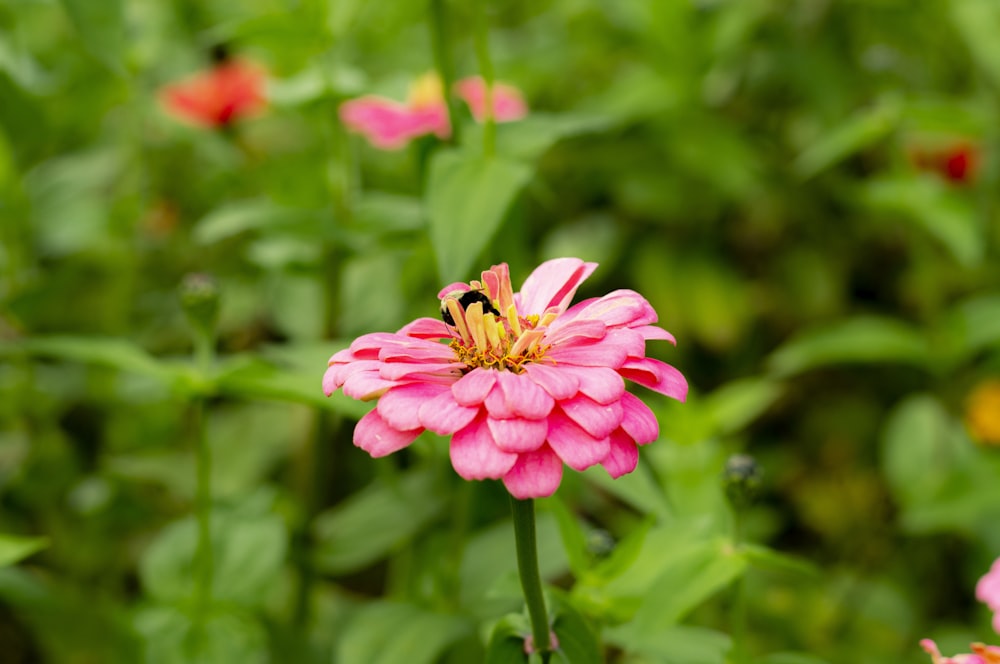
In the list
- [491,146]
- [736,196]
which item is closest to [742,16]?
[736,196]

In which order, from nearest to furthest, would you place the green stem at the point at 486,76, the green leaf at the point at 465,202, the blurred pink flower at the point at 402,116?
1. the green leaf at the point at 465,202
2. the green stem at the point at 486,76
3. the blurred pink flower at the point at 402,116

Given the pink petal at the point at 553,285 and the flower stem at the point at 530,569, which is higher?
the pink petal at the point at 553,285

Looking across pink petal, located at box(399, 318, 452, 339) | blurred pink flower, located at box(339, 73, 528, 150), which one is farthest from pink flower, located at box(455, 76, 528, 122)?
pink petal, located at box(399, 318, 452, 339)

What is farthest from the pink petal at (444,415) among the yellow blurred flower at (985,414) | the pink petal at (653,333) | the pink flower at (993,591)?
the yellow blurred flower at (985,414)

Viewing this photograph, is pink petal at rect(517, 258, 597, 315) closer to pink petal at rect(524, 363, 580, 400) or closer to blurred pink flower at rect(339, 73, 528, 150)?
pink petal at rect(524, 363, 580, 400)

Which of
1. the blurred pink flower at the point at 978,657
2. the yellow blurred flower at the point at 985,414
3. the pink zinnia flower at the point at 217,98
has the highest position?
the pink zinnia flower at the point at 217,98

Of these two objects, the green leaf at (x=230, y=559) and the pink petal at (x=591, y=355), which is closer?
the pink petal at (x=591, y=355)

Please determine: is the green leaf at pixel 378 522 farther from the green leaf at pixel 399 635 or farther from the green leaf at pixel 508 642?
the green leaf at pixel 508 642

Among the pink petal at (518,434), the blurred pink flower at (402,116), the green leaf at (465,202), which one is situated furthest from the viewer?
the blurred pink flower at (402,116)
